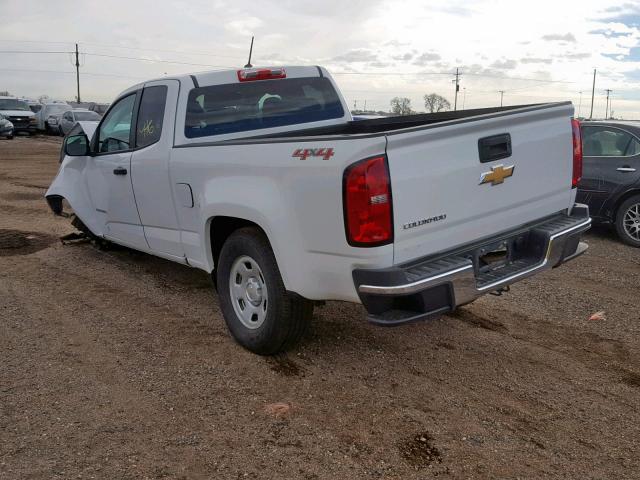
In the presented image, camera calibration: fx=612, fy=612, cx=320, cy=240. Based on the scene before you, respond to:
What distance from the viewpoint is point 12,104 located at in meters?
33.3

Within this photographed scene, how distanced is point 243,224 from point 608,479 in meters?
2.64

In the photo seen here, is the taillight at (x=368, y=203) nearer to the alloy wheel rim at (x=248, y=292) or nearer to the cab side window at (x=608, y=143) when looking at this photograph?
the alloy wheel rim at (x=248, y=292)

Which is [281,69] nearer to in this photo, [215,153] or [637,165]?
[215,153]

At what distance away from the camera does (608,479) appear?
290cm

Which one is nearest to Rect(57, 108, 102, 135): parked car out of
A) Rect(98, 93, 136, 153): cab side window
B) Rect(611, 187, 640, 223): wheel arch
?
Rect(98, 93, 136, 153): cab side window

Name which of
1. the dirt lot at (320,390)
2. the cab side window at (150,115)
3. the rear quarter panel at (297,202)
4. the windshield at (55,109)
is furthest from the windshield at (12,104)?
the rear quarter panel at (297,202)

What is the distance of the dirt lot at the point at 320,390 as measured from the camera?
307 cm

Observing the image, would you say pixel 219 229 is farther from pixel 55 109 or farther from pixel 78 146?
pixel 55 109

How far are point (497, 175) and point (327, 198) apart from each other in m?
1.12

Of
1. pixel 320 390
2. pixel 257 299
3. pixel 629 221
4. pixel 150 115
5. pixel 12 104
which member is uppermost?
pixel 12 104

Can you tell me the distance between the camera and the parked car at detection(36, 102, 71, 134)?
33.4 m

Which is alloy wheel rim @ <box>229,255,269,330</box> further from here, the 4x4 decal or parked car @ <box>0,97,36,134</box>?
parked car @ <box>0,97,36,134</box>

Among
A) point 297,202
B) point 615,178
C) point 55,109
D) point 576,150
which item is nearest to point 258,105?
point 297,202

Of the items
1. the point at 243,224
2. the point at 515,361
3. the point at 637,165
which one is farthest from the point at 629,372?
the point at 637,165
